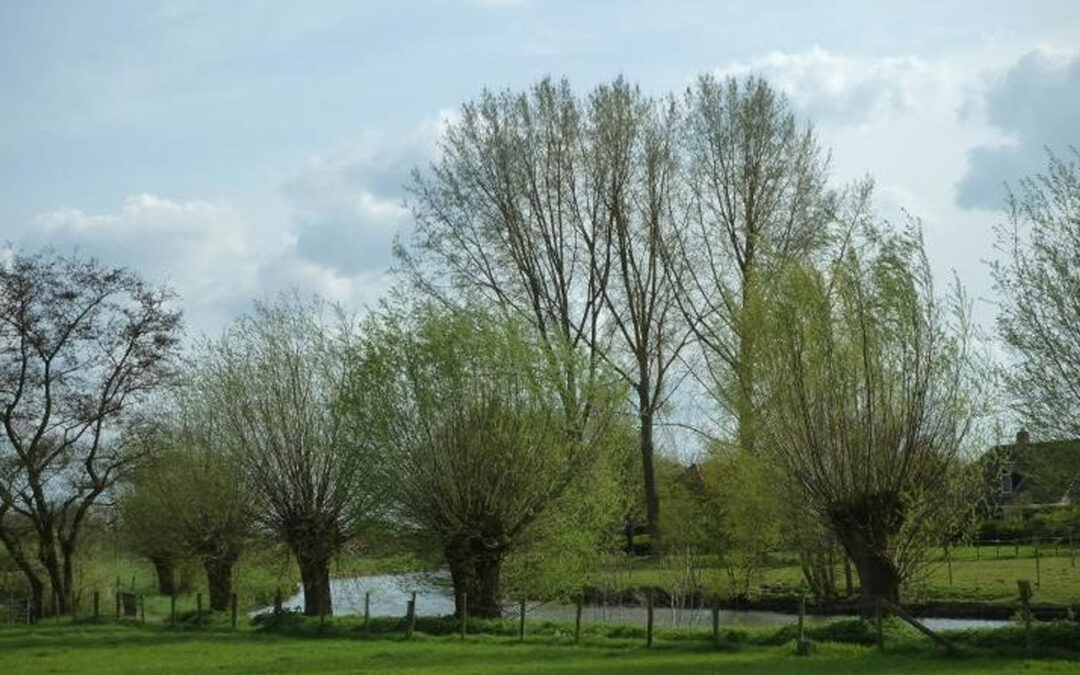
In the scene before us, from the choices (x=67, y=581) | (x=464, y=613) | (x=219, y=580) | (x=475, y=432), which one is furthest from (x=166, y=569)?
(x=464, y=613)

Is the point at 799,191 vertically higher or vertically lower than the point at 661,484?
higher

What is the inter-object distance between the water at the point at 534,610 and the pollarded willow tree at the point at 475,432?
1.59 meters

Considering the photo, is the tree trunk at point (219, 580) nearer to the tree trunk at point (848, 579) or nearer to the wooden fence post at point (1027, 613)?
the tree trunk at point (848, 579)

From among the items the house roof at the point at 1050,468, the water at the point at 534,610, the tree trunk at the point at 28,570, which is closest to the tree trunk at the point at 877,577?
the house roof at the point at 1050,468

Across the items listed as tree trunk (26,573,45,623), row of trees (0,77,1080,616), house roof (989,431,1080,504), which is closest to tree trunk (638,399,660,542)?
row of trees (0,77,1080,616)

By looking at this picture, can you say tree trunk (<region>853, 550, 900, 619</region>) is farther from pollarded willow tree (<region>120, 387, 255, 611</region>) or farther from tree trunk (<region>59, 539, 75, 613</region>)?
tree trunk (<region>59, 539, 75, 613</region>)

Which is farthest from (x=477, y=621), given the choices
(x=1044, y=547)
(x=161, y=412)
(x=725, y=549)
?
(x=1044, y=547)

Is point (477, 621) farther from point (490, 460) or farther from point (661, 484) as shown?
point (661, 484)

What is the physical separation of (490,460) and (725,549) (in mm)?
13539

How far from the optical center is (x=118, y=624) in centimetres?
4609

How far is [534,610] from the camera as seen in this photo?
42375 millimetres

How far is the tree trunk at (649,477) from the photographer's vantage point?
2012 inches

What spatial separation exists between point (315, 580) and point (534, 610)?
719 centimetres

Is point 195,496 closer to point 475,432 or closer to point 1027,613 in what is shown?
point 475,432
